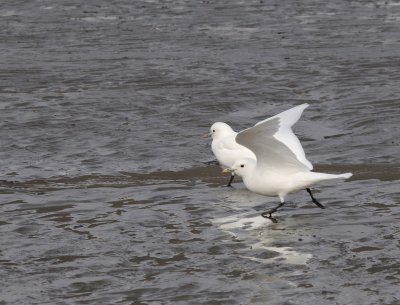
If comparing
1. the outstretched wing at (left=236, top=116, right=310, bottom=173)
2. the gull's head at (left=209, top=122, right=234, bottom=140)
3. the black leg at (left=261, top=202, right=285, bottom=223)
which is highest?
the outstretched wing at (left=236, top=116, right=310, bottom=173)

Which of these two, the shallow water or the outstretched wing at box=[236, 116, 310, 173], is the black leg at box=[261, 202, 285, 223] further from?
the outstretched wing at box=[236, 116, 310, 173]

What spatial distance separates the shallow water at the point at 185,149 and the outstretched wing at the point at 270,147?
0.47 meters

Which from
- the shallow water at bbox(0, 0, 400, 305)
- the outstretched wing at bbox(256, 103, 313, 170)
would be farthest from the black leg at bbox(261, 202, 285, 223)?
the outstretched wing at bbox(256, 103, 313, 170)

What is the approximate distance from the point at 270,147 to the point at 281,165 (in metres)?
0.36

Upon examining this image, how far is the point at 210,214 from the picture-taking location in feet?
36.9

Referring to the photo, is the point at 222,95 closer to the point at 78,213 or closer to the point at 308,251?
the point at 78,213

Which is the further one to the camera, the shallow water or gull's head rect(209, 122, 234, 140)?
gull's head rect(209, 122, 234, 140)

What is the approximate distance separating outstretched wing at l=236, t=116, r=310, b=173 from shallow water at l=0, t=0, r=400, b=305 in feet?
1.54

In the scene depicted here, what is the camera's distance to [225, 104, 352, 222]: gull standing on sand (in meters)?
10.9

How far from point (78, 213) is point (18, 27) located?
1282 cm

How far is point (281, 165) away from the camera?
1129 cm

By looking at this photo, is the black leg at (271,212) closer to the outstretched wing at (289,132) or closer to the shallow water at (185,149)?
the shallow water at (185,149)

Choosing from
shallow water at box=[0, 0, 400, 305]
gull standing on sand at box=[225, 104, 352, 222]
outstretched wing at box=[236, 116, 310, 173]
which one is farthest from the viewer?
gull standing on sand at box=[225, 104, 352, 222]

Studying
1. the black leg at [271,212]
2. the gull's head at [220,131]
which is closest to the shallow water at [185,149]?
the black leg at [271,212]
